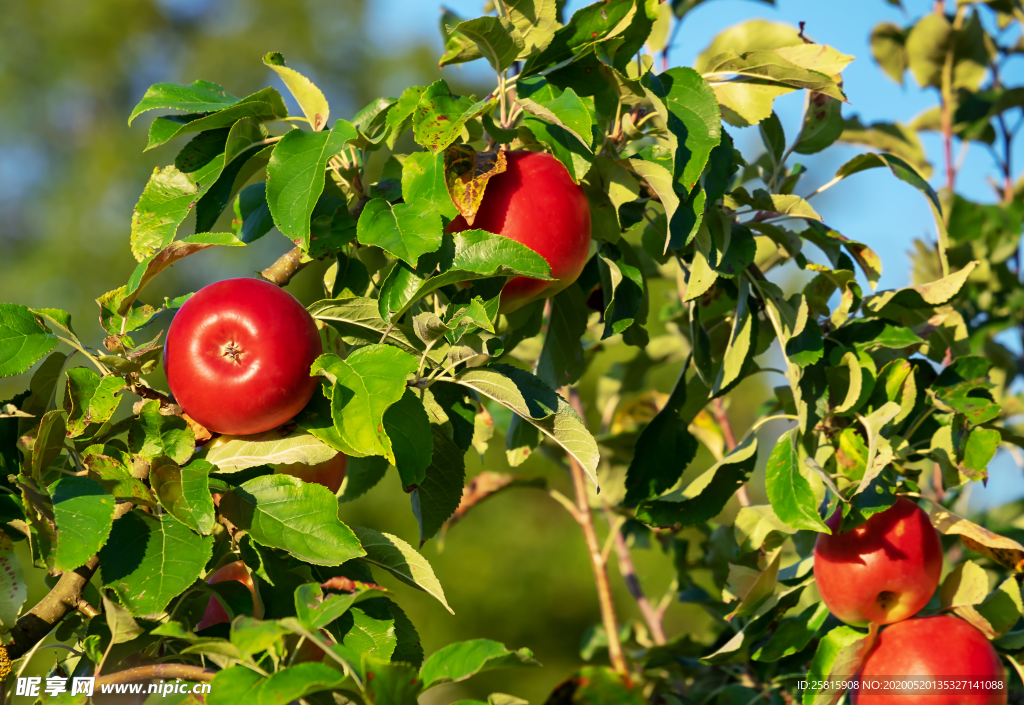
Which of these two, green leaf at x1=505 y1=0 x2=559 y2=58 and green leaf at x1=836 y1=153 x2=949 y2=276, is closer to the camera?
green leaf at x1=505 y1=0 x2=559 y2=58

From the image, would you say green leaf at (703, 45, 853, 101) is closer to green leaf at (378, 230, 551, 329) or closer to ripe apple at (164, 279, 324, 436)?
green leaf at (378, 230, 551, 329)

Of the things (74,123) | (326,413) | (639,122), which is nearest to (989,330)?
(639,122)

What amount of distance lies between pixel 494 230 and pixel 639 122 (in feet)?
0.60

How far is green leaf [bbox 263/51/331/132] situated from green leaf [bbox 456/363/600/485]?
260 mm

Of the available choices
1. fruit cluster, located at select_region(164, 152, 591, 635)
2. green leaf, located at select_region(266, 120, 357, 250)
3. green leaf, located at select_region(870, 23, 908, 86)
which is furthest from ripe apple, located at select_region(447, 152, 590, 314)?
green leaf, located at select_region(870, 23, 908, 86)

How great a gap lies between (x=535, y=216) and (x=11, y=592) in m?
0.48

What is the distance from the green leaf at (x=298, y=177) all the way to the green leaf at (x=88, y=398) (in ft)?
0.55

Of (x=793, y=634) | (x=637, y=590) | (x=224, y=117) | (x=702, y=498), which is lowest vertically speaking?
(x=637, y=590)

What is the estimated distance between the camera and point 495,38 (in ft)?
2.13

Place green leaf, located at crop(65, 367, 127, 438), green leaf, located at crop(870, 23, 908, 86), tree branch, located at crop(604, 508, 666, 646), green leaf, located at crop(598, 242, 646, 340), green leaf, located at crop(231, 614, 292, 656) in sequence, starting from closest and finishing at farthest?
green leaf, located at crop(231, 614, 292, 656), green leaf, located at crop(65, 367, 127, 438), green leaf, located at crop(598, 242, 646, 340), tree branch, located at crop(604, 508, 666, 646), green leaf, located at crop(870, 23, 908, 86)

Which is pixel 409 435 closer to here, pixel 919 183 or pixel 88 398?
pixel 88 398

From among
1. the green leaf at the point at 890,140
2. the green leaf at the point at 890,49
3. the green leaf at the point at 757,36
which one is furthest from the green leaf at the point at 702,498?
the green leaf at the point at 890,49

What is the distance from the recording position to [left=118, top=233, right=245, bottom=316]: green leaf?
1.94 feet

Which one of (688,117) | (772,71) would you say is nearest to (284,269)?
(688,117)
